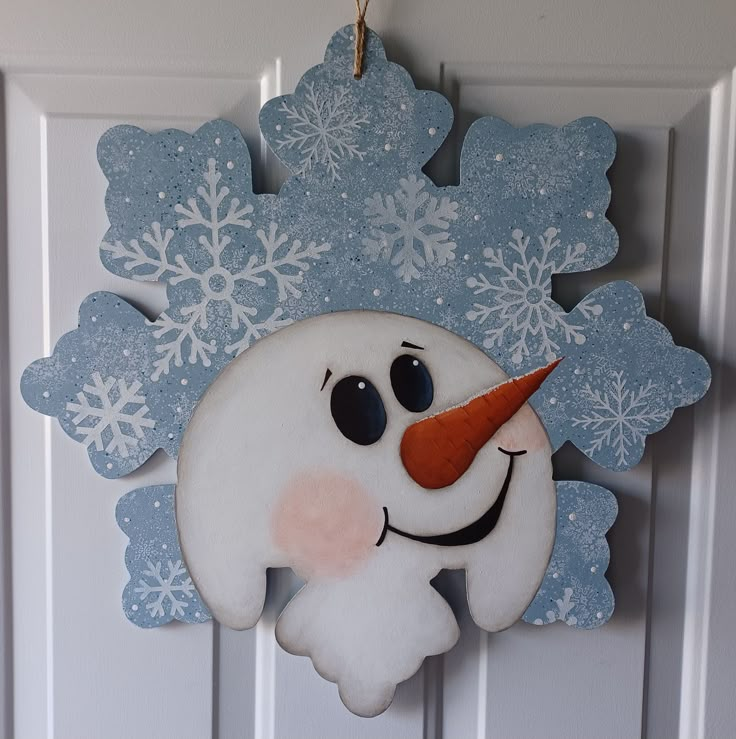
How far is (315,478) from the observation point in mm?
734

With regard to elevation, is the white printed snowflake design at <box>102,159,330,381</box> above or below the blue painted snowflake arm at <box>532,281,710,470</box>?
above

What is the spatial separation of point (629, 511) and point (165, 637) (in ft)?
1.80

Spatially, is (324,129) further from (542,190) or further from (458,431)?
(458,431)

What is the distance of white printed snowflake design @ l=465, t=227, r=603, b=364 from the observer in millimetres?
729

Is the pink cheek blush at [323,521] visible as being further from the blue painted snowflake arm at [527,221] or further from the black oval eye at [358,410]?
the blue painted snowflake arm at [527,221]

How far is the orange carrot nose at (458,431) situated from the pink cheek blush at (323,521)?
66 mm

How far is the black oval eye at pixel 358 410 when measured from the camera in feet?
2.41

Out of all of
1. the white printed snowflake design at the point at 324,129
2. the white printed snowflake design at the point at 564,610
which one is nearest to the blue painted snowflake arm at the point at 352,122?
the white printed snowflake design at the point at 324,129

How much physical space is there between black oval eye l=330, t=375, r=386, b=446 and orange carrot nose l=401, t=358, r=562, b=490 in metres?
0.03

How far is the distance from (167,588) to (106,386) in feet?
0.76

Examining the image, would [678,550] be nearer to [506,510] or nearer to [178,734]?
[506,510]

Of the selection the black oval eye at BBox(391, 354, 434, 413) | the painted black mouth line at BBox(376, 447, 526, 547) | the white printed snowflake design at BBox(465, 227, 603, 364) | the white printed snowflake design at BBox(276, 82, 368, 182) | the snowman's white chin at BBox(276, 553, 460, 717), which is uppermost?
the white printed snowflake design at BBox(276, 82, 368, 182)

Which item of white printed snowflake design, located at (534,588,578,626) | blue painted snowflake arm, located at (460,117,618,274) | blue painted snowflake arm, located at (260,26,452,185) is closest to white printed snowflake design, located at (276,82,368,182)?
blue painted snowflake arm, located at (260,26,452,185)

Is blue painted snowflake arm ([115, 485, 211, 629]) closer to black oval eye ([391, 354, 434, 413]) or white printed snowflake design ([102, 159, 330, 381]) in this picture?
white printed snowflake design ([102, 159, 330, 381])
